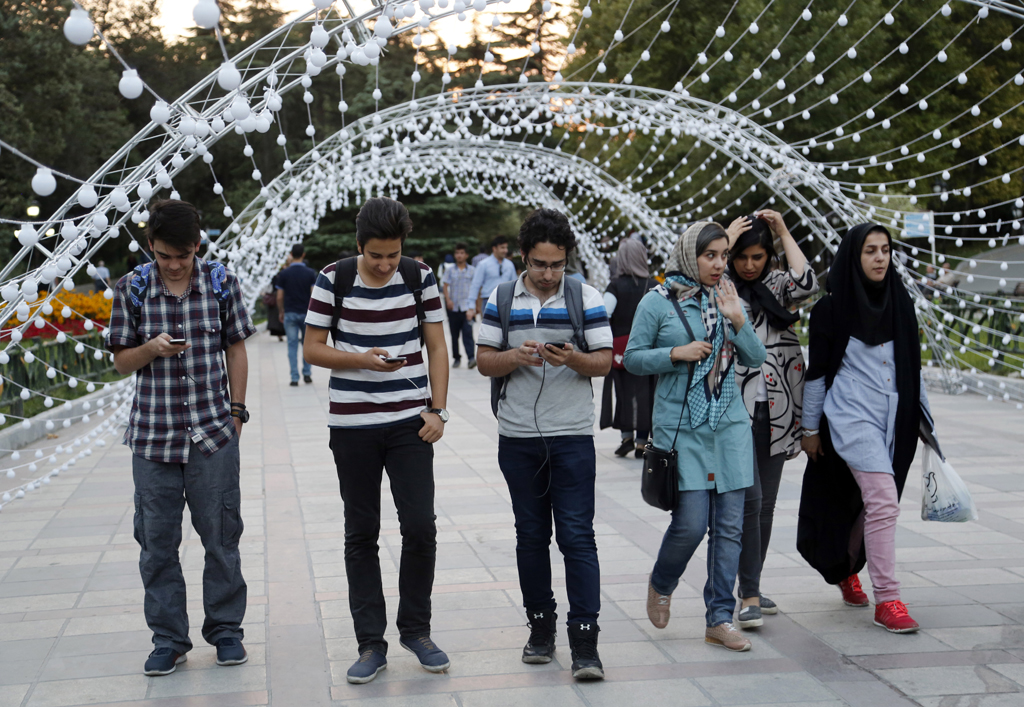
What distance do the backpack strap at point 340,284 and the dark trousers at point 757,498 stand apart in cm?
186

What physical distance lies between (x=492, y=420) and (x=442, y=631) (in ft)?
20.9

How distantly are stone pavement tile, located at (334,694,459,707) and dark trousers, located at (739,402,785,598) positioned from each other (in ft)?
4.82

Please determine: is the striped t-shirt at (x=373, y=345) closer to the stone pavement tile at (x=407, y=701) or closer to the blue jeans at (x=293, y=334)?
the stone pavement tile at (x=407, y=701)

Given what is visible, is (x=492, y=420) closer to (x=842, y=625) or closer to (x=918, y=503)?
(x=918, y=503)

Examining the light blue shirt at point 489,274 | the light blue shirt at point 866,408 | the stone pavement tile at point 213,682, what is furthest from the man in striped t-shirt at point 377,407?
the light blue shirt at point 489,274

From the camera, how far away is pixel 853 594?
186 inches

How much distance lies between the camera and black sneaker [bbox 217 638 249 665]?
4.05m

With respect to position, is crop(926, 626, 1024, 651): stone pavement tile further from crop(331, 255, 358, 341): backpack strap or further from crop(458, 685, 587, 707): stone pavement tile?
crop(331, 255, 358, 341): backpack strap

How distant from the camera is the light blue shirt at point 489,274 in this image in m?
14.1

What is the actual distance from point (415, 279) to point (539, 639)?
4.88ft

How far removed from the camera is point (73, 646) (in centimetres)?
431

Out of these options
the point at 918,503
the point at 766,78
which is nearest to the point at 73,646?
the point at 918,503

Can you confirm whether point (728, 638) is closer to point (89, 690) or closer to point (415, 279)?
point (415, 279)

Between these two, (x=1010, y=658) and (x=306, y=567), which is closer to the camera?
(x=1010, y=658)
